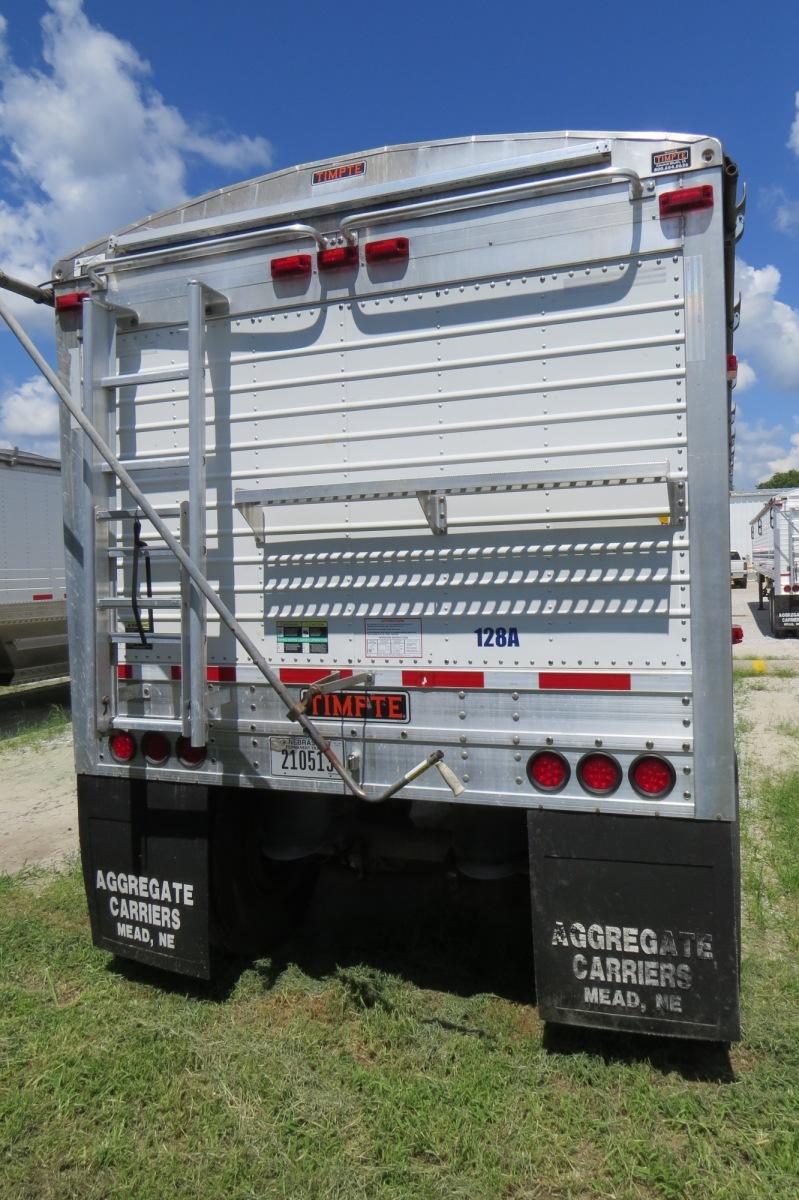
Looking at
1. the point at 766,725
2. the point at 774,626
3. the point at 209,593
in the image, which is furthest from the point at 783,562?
the point at 209,593

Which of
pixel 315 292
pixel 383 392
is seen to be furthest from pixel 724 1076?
pixel 315 292

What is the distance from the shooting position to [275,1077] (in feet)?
9.96

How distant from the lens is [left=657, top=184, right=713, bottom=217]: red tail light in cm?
275

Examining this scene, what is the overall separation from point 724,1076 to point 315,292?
321 cm

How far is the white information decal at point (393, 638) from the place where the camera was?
3143mm

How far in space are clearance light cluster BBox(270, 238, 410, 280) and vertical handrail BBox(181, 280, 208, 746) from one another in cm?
33

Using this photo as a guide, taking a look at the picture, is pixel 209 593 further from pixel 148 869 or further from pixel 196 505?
pixel 148 869

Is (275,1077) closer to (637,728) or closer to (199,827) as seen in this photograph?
(199,827)

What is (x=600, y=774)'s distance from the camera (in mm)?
2924

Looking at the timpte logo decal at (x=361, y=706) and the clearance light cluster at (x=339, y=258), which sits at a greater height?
the clearance light cluster at (x=339, y=258)

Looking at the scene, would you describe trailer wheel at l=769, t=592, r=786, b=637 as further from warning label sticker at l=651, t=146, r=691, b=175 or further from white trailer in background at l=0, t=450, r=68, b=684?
warning label sticker at l=651, t=146, r=691, b=175

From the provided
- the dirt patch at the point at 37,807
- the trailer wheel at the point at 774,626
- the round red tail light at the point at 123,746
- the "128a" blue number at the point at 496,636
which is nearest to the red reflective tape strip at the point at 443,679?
the "128a" blue number at the point at 496,636

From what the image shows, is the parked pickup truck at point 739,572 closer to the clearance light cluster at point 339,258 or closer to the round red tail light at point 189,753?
the clearance light cluster at point 339,258

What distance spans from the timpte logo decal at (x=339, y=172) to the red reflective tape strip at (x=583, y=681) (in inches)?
79.5
